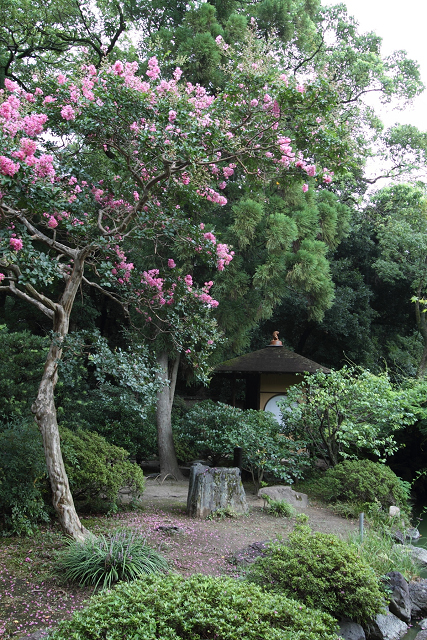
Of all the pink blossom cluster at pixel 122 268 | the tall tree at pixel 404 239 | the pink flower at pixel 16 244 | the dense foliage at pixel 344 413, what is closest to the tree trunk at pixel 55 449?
the pink flower at pixel 16 244

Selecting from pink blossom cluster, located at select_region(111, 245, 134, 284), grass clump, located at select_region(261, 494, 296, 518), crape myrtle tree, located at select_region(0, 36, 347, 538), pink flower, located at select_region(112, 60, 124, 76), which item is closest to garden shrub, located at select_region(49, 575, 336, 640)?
crape myrtle tree, located at select_region(0, 36, 347, 538)

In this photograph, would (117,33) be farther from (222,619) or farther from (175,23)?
(222,619)

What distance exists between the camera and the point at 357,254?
1795cm

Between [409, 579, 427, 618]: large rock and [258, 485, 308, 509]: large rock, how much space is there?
2.56 m

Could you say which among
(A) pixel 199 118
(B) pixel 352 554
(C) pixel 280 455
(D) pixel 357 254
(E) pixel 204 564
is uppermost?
(D) pixel 357 254

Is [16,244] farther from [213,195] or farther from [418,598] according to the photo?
[418,598]

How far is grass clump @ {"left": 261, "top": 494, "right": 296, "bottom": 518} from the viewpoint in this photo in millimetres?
6805

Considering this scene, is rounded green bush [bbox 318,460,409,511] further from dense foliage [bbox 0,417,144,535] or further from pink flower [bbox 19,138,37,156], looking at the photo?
pink flower [bbox 19,138,37,156]

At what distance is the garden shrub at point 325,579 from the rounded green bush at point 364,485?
11.1 feet

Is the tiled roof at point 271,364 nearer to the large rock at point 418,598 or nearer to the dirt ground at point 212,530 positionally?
the dirt ground at point 212,530

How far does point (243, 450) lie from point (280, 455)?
635 millimetres

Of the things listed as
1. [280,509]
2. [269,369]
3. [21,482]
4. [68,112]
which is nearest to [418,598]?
[280,509]

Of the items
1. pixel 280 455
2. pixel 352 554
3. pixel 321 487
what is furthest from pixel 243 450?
pixel 352 554

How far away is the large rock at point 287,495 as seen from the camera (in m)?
7.46
